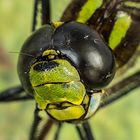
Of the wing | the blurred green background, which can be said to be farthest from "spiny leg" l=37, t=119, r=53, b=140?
the wing

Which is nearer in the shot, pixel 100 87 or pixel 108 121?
pixel 100 87

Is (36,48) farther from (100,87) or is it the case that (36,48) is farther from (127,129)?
(127,129)

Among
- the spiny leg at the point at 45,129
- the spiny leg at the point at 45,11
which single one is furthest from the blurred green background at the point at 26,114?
the spiny leg at the point at 45,11

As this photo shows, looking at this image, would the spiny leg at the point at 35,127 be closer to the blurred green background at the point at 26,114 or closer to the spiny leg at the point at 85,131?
the spiny leg at the point at 85,131

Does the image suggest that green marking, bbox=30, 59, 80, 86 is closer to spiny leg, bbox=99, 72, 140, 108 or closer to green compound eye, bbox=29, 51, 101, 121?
green compound eye, bbox=29, 51, 101, 121

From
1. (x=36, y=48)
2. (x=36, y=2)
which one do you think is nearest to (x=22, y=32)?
(x=36, y=2)

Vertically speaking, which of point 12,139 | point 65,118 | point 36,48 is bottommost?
point 12,139

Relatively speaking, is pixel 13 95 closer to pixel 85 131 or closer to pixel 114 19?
pixel 85 131
